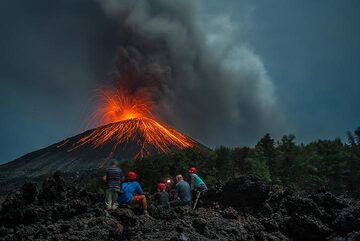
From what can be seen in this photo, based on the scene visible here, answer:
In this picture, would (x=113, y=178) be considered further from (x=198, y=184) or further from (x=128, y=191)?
(x=198, y=184)

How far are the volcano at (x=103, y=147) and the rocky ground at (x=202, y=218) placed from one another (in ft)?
226

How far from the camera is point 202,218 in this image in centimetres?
1605

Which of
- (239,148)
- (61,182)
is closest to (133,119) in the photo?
(239,148)

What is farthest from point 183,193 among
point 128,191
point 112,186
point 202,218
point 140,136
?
point 140,136

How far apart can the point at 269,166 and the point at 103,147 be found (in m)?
66.6

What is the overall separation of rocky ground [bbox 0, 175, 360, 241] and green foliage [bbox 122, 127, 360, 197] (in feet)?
63.7

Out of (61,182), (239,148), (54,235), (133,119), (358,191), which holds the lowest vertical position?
(54,235)

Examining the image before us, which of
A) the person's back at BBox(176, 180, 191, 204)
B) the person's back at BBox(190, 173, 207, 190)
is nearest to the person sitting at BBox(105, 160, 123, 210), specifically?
the person's back at BBox(176, 180, 191, 204)

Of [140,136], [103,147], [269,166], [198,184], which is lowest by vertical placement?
[198,184]

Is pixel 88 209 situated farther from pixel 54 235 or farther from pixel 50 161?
pixel 50 161

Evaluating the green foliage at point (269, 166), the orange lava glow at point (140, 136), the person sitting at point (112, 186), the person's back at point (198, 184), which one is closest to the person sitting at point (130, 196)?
the person sitting at point (112, 186)

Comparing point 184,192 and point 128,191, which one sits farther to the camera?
point 184,192

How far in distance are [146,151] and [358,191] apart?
206 feet

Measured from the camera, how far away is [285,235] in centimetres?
1602
